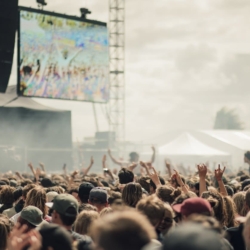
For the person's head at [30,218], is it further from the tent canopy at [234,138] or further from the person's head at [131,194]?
the tent canopy at [234,138]

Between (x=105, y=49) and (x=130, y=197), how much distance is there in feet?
88.2

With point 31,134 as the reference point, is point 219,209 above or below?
above

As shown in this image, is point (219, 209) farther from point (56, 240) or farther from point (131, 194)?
point (56, 240)

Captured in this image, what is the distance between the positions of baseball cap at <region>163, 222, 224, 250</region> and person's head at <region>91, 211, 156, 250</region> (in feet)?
0.78

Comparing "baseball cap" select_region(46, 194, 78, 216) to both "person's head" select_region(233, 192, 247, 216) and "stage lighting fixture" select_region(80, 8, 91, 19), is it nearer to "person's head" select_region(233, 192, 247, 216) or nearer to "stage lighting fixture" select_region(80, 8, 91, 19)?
"person's head" select_region(233, 192, 247, 216)

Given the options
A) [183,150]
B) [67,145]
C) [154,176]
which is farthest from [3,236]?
[183,150]

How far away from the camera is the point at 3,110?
3231 cm

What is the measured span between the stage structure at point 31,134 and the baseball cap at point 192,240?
2737 cm

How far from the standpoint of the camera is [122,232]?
2912mm

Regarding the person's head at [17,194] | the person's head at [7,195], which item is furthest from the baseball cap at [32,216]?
the person's head at [17,194]

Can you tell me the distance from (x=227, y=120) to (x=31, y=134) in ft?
282

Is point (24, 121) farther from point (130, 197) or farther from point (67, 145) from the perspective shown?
point (130, 197)

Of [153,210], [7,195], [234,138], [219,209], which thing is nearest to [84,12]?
[234,138]

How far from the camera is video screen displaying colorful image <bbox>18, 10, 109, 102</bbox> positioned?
29938 mm
